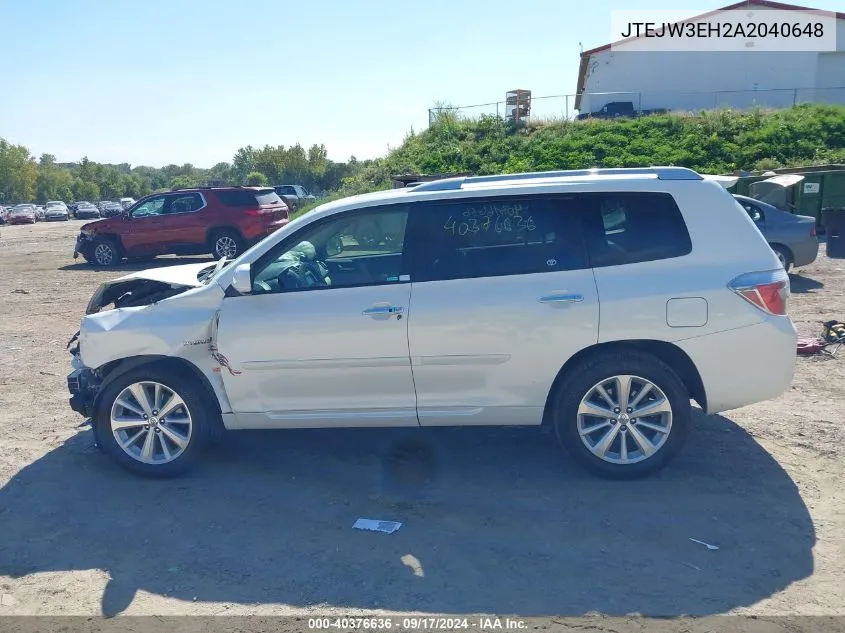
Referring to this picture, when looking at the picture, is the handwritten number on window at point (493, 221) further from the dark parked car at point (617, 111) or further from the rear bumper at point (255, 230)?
the dark parked car at point (617, 111)

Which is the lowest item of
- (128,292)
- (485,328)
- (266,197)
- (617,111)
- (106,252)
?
(106,252)

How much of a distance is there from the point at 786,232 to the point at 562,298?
29.1 ft

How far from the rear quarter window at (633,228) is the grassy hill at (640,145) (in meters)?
21.3

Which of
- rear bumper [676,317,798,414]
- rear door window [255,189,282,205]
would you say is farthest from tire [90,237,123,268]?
rear bumper [676,317,798,414]

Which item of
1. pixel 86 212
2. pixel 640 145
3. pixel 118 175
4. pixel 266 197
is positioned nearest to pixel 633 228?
pixel 266 197

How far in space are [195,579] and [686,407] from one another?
3.11m

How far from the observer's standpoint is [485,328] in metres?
4.86

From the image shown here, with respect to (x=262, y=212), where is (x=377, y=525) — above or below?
below

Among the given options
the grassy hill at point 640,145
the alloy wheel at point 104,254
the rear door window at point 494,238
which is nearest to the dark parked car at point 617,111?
the grassy hill at point 640,145

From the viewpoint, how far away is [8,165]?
82562mm

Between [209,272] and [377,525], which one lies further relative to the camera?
[209,272]

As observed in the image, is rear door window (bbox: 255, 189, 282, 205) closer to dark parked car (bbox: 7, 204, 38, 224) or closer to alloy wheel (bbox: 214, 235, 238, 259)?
alloy wheel (bbox: 214, 235, 238, 259)

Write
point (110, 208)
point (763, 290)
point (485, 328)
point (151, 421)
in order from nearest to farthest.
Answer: point (763, 290) → point (485, 328) → point (151, 421) → point (110, 208)

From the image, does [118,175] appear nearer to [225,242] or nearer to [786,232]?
[225,242]
